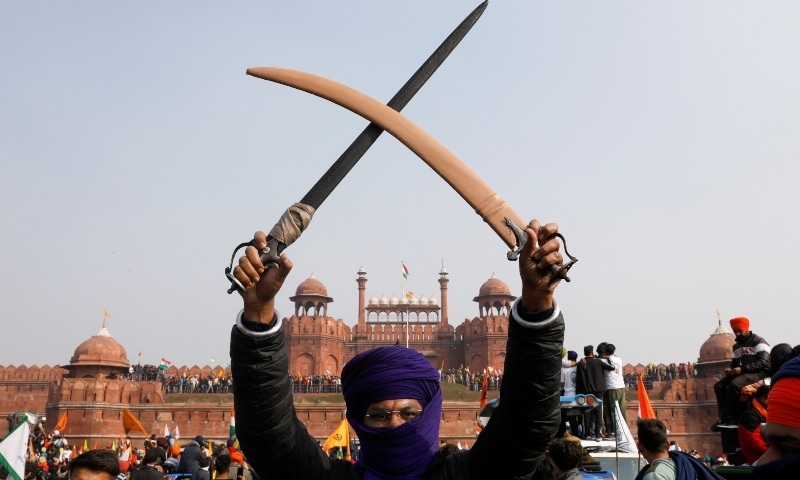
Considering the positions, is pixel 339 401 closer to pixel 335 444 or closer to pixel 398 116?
pixel 335 444

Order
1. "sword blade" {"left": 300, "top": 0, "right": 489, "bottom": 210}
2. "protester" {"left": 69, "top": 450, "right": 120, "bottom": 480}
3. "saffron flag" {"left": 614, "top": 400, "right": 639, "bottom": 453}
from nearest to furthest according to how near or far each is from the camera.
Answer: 1. "sword blade" {"left": 300, "top": 0, "right": 489, "bottom": 210}
2. "protester" {"left": 69, "top": 450, "right": 120, "bottom": 480}
3. "saffron flag" {"left": 614, "top": 400, "right": 639, "bottom": 453}

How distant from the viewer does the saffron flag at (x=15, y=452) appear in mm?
6824

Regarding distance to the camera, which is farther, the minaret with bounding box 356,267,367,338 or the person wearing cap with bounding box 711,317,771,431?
the minaret with bounding box 356,267,367,338

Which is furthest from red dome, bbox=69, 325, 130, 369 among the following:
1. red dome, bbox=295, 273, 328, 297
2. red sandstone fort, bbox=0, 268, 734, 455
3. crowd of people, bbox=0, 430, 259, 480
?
crowd of people, bbox=0, 430, 259, 480

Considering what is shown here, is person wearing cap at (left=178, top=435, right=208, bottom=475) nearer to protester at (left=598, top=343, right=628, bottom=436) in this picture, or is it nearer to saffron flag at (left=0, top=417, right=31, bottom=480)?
saffron flag at (left=0, top=417, right=31, bottom=480)

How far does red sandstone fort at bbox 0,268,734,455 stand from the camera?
29875 mm

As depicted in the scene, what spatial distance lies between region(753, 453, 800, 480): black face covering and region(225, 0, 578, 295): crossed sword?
0.64m

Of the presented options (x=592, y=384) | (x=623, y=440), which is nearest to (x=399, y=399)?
(x=623, y=440)

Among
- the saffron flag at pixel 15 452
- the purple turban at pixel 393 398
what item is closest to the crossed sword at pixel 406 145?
the purple turban at pixel 393 398

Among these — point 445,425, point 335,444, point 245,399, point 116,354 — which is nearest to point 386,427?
point 245,399

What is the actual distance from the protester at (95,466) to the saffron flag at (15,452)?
4329 mm

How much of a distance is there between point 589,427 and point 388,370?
15.5ft

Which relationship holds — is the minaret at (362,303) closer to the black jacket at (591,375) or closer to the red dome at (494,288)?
the red dome at (494,288)

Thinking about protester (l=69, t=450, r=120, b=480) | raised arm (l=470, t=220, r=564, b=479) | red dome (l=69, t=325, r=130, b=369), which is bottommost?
protester (l=69, t=450, r=120, b=480)
